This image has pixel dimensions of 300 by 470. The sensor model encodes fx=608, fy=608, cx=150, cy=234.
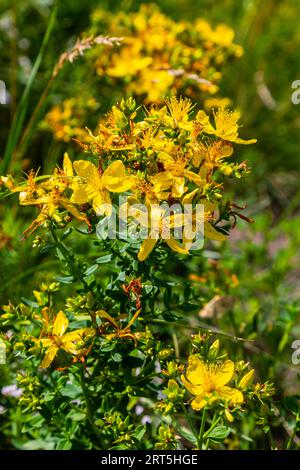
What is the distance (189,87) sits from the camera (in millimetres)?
2125

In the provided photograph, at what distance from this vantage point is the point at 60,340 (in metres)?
1.34

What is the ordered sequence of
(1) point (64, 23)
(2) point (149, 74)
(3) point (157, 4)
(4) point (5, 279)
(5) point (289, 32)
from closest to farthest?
(4) point (5, 279) < (2) point (149, 74) < (1) point (64, 23) < (3) point (157, 4) < (5) point (289, 32)

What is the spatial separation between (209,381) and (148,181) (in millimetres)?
446

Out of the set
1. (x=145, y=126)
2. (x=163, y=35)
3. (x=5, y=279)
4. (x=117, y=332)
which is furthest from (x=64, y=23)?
(x=117, y=332)

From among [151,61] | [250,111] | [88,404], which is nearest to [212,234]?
[88,404]

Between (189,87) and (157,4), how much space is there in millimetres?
1503

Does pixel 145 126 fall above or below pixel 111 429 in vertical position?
above

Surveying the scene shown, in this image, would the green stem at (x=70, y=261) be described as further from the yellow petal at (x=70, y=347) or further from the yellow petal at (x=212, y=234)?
the yellow petal at (x=212, y=234)

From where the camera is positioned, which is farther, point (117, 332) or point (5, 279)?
point (5, 279)

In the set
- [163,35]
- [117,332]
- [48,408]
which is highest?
[163,35]

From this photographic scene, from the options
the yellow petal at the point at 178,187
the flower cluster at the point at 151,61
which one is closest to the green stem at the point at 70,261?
the yellow petal at the point at 178,187

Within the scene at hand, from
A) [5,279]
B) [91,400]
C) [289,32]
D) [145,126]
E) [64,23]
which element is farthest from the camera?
[289,32]

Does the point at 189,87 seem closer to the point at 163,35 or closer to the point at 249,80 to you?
the point at 163,35

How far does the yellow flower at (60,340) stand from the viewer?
1324 millimetres
